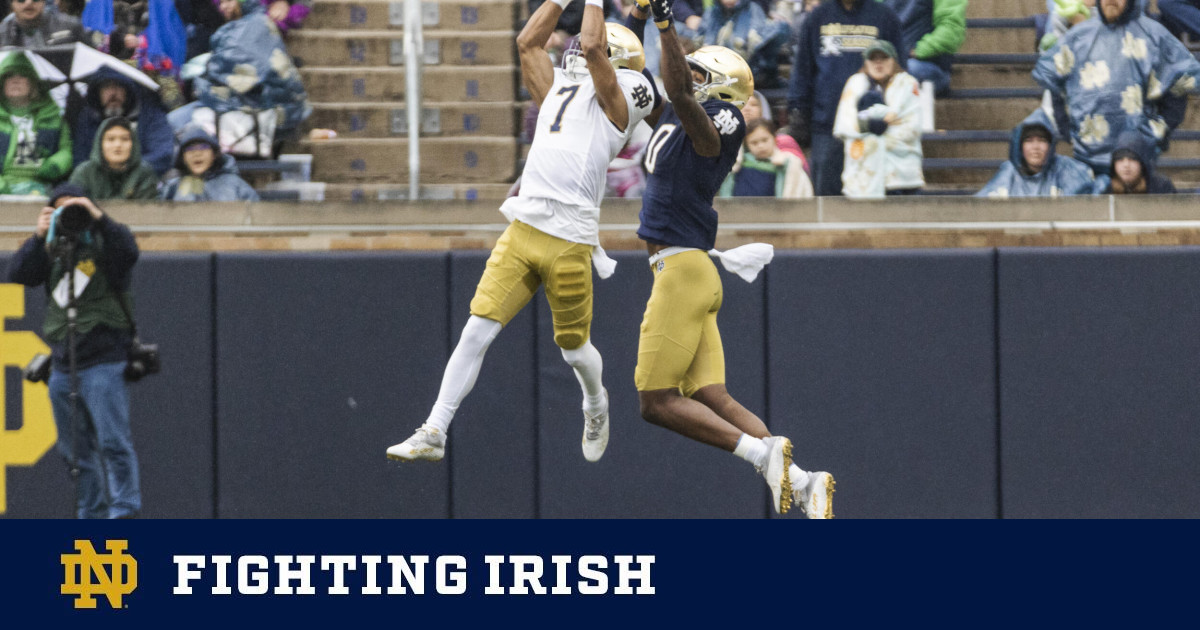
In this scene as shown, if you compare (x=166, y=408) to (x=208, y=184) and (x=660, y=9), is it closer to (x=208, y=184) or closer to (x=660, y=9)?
(x=208, y=184)

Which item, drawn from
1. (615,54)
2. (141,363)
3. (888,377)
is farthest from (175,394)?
(888,377)

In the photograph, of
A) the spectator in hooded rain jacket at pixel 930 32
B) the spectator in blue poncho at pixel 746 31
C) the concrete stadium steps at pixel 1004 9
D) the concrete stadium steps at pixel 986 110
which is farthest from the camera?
the concrete stadium steps at pixel 1004 9

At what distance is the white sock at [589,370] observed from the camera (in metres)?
7.20

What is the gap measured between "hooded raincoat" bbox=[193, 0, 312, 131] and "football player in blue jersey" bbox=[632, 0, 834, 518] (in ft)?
9.67

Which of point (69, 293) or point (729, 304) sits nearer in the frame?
point (69, 293)

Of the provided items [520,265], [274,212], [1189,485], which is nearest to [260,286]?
[274,212]

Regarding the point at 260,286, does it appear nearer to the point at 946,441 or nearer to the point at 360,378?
the point at 360,378

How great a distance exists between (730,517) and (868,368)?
1.04m

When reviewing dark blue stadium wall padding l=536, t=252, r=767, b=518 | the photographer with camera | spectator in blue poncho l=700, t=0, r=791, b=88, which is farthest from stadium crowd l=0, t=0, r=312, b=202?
spectator in blue poncho l=700, t=0, r=791, b=88

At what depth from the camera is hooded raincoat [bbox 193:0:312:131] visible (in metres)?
9.30

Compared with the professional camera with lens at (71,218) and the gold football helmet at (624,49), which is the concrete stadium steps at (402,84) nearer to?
the professional camera with lens at (71,218)

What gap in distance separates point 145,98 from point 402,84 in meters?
1.63

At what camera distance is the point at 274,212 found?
28.9 ft

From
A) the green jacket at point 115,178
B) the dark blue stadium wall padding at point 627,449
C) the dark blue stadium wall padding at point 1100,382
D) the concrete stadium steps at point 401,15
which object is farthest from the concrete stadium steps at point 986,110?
the green jacket at point 115,178
